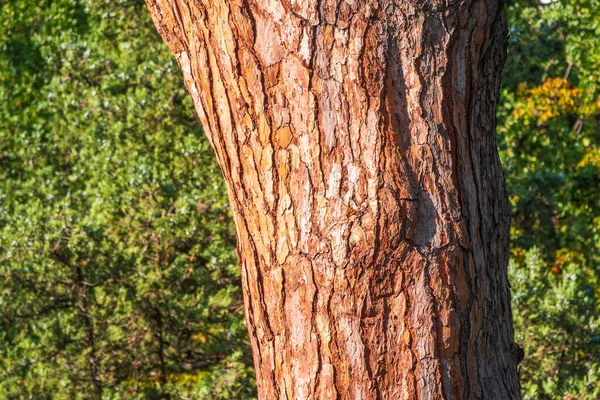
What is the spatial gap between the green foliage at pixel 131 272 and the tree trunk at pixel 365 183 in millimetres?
2906

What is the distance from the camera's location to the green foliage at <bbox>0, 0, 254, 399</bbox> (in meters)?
5.06

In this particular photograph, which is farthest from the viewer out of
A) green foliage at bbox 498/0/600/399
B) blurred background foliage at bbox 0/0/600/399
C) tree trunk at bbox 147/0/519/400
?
green foliage at bbox 498/0/600/399

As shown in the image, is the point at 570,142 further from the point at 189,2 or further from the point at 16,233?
the point at 189,2

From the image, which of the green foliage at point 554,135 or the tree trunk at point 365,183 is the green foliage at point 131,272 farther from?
the tree trunk at point 365,183

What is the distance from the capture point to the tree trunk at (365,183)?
188cm

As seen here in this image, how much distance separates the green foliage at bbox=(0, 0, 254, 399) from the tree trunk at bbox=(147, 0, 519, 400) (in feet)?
9.53

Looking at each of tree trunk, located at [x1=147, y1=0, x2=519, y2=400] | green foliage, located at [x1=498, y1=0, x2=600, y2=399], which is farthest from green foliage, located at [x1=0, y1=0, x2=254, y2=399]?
tree trunk, located at [x1=147, y1=0, x2=519, y2=400]

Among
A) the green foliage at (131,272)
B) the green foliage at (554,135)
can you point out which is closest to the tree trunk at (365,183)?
the green foliage at (131,272)

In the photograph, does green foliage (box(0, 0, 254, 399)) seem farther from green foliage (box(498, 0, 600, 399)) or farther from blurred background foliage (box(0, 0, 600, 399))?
green foliage (box(498, 0, 600, 399))

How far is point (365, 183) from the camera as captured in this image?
1871mm

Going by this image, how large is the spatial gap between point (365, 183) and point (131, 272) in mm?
3475

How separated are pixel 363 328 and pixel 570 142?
717 centimetres

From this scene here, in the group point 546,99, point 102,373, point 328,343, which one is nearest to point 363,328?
point 328,343

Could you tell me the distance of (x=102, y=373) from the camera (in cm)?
523
